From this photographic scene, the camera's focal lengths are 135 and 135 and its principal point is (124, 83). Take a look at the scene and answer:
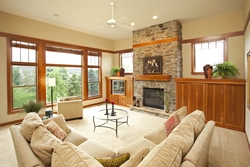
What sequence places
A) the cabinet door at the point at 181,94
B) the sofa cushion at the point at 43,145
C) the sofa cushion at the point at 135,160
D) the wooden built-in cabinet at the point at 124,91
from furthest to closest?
the wooden built-in cabinet at the point at 124,91 → the cabinet door at the point at 181,94 → the sofa cushion at the point at 43,145 → the sofa cushion at the point at 135,160

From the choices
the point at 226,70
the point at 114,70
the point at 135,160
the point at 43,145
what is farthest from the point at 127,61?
the point at 135,160

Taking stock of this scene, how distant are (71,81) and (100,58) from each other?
6.35 ft

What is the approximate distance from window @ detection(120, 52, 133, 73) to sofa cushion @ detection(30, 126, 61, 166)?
5577mm

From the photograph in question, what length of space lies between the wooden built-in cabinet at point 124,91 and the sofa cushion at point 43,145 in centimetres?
481

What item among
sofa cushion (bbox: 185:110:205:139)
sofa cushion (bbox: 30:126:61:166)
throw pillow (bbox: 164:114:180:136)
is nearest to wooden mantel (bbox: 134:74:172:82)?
throw pillow (bbox: 164:114:180:136)

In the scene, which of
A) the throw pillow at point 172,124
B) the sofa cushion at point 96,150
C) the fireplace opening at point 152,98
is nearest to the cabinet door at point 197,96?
the fireplace opening at point 152,98

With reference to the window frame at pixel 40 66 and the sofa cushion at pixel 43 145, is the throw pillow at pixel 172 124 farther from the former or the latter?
the window frame at pixel 40 66

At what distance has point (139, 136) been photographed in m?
3.26

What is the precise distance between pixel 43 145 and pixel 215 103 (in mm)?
4207

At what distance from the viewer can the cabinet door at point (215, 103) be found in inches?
147

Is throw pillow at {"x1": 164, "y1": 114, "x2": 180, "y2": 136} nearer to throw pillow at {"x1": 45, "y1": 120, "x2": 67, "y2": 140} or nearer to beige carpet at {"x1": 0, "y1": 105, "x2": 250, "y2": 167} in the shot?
beige carpet at {"x1": 0, "y1": 105, "x2": 250, "y2": 167}

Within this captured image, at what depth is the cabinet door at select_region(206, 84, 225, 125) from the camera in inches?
147

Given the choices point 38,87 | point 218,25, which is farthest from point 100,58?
point 218,25

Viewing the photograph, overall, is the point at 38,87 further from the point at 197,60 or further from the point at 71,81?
the point at 197,60
